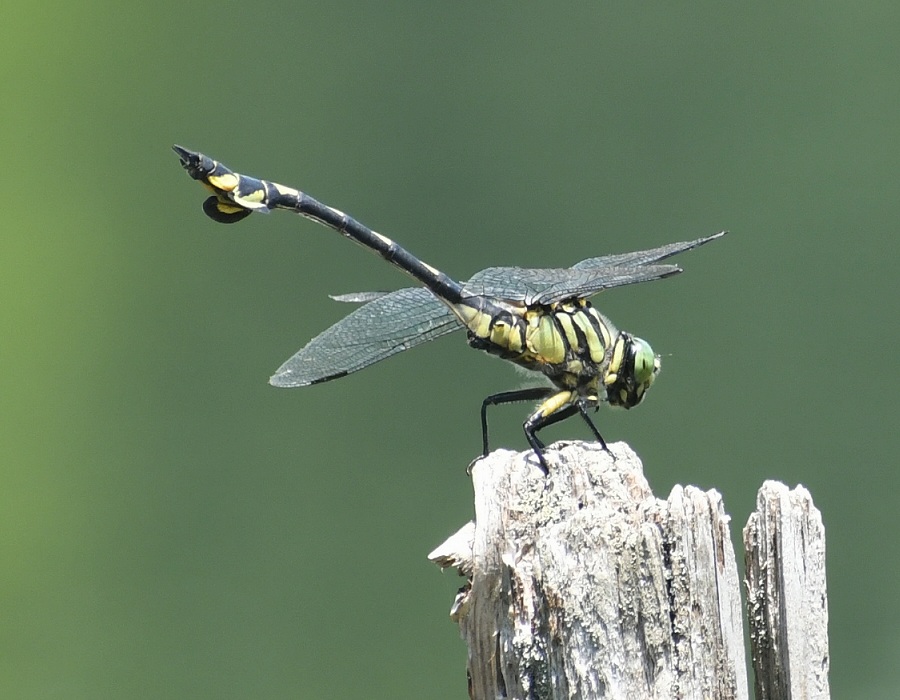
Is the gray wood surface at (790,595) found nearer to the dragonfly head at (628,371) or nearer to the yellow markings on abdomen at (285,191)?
the dragonfly head at (628,371)

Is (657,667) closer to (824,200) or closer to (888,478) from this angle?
(888,478)

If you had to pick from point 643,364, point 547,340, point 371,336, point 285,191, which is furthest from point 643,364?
point 285,191

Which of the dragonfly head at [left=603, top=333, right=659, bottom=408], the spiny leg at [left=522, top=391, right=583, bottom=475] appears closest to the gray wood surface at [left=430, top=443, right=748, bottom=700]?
the spiny leg at [left=522, top=391, right=583, bottom=475]

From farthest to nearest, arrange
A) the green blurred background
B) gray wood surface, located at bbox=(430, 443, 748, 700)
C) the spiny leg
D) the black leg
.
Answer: the green blurred background
the spiny leg
the black leg
gray wood surface, located at bbox=(430, 443, 748, 700)

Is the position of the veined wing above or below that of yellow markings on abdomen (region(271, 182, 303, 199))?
below

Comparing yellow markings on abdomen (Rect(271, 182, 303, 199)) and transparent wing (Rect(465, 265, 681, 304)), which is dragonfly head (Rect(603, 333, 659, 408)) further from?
yellow markings on abdomen (Rect(271, 182, 303, 199))

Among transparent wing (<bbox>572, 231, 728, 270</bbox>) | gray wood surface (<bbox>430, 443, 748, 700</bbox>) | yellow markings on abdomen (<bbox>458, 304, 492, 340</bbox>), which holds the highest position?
transparent wing (<bbox>572, 231, 728, 270</bbox>)
